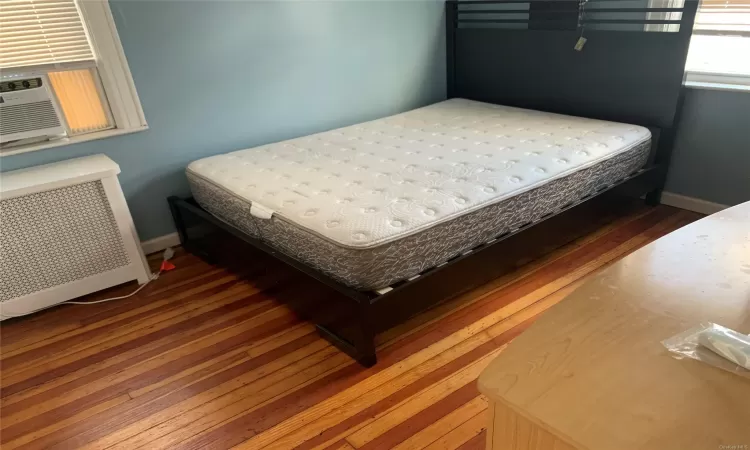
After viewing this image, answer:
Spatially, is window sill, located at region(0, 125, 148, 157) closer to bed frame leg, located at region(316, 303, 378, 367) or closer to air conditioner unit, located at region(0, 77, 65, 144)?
air conditioner unit, located at region(0, 77, 65, 144)

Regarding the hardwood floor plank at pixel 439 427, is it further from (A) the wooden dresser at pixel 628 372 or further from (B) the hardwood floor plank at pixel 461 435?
(A) the wooden dresser at pixel 628 372

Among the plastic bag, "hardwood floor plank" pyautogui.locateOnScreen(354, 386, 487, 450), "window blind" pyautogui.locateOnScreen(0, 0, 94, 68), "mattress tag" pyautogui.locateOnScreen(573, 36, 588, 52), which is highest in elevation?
"window blind" pyautogui.locateOnScreen(0, 0, 94, 68)

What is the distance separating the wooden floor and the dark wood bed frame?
0.40ft

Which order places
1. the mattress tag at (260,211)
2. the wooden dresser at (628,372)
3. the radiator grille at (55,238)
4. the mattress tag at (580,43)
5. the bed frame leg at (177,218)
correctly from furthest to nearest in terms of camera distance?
the mattress tag at (580,43) → the bed frame leg at (177,218) → the radiator grille at (55,238) → the mattress tag at (260,211) → the wooden dresser at (628,372)

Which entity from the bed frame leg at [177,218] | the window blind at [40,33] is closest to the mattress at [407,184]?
the bed frame leg at [177,218]

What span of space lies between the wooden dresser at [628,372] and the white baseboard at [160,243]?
2.25 meters

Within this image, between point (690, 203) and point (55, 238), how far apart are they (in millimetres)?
3150

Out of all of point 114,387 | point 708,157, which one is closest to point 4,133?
point 114,387

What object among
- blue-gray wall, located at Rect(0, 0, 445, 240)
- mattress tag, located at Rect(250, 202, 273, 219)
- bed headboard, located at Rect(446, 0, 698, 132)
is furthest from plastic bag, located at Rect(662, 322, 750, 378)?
blue-gray wall, located at Rect(0, 0, 445, 240)

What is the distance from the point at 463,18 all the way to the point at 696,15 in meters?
1.46

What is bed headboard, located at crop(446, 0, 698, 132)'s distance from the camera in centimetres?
245

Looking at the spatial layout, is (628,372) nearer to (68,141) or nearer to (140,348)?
(140,348)

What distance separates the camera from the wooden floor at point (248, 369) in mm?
1502

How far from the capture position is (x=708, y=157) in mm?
2520
